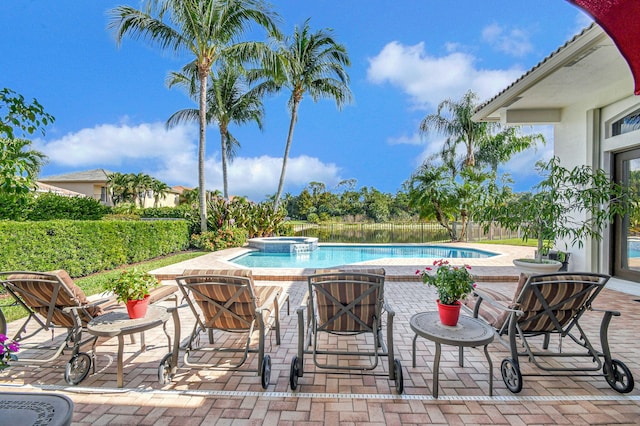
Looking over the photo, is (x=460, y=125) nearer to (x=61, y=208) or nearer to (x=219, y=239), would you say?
(x=219, y=239)

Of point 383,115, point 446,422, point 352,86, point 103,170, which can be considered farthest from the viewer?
point 383,115

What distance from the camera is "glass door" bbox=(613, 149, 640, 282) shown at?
598 cm

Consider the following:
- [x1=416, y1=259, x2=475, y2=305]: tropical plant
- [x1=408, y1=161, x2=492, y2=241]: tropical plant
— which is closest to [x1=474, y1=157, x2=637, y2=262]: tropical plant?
[x1=416, y1=259, x2=475, y2=305]: tropical plant

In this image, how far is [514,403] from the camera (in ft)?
8.09

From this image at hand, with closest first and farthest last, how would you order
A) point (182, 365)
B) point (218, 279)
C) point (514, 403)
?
point (514, 403) → point (218, 279) → point (182, 365)

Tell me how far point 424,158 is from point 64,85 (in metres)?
22.8

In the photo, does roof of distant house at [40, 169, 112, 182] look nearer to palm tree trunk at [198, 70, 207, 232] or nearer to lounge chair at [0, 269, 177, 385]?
palm tree trunk at [198, 70, 207, 232]

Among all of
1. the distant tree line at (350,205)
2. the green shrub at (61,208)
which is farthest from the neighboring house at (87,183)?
the green shrub at (61,208)

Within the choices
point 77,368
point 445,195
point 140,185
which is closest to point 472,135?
point 445,195

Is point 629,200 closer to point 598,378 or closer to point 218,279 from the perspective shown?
point 598,378

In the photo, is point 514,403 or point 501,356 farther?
point 501,356

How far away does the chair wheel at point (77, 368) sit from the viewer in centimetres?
272

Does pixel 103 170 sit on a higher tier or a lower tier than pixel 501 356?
higher

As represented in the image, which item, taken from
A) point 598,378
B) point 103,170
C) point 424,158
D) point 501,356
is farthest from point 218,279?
point 103,170
